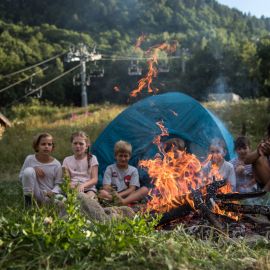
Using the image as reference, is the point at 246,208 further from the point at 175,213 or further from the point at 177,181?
the point at 177,181

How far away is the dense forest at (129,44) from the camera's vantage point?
2116 centimetres

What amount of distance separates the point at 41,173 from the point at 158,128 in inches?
96.9

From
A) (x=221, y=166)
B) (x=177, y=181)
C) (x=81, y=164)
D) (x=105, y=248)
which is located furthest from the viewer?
(x=81, y=164)

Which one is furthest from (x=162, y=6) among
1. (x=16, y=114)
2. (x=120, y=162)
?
(x=16, y=114)

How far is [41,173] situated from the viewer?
5.61m

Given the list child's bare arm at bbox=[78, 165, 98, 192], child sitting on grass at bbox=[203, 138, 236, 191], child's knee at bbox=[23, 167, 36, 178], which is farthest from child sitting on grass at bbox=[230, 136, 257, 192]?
child's knee at bbox=[23, 167, 36, 178]

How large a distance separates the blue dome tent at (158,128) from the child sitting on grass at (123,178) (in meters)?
1.16

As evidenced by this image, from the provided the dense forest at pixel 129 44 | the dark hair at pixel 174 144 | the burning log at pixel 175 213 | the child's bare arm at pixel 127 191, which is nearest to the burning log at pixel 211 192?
the burning log at pixel 175 213

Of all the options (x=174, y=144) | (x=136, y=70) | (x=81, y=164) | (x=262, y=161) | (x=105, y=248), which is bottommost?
(x=136, y=70)

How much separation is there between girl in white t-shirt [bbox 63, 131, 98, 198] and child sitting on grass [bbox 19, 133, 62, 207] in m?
0.26

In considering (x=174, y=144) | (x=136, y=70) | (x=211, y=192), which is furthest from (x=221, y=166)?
(x=136, y=70)

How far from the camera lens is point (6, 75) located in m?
36.8

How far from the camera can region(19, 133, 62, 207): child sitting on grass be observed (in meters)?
5.46

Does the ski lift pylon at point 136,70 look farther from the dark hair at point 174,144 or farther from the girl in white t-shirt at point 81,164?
the girl in white t-shirt at point 81,164
